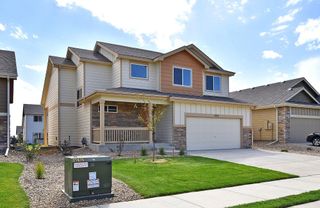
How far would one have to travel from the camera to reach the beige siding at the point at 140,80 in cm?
1891

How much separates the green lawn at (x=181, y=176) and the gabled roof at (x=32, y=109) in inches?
1525

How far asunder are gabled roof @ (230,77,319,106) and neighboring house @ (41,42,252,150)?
6062 mm

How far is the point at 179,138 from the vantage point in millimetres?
17859

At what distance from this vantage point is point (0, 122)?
16531 millimetres

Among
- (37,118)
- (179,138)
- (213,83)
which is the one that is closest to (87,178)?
(179,138)

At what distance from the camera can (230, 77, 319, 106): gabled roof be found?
25758mm

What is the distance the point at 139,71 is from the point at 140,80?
63cm

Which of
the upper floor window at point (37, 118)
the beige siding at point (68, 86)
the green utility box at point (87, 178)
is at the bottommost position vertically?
the green utility box at point (87, 178)

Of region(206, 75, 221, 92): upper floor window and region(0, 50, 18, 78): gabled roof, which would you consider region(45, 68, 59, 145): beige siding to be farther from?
region(206, 75, 221, 92): upper floor window

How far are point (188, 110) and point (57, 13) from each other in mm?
9127

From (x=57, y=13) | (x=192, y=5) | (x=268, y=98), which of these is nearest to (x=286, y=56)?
(x=268, y=98)

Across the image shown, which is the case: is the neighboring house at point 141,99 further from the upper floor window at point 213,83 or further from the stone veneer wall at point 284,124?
the stone veneer wall at point 284,124

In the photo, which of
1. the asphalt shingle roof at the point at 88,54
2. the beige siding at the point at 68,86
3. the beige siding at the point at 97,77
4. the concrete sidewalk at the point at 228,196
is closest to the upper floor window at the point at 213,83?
the beige siding at the point at 97,77

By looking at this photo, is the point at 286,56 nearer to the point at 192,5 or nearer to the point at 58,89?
the point at 192,5
